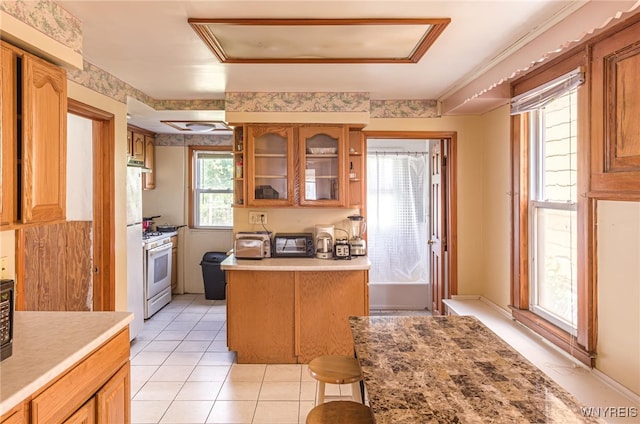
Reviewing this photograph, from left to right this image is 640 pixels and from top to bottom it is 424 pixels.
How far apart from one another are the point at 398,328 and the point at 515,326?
1.49 metres

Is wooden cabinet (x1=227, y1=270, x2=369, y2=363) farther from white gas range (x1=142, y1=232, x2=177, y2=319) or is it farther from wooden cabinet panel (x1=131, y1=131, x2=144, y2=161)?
wooden cabinet panel (x1=131, y1=131, x2=144, y2=161)

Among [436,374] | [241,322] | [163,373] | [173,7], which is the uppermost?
[173,7]

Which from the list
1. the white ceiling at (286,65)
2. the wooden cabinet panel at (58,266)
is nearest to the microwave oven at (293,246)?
the white ceiling at (286,65)

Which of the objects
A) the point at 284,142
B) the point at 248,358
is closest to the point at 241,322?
the point at 248,358

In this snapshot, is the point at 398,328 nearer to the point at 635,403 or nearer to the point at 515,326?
the point at 635,403

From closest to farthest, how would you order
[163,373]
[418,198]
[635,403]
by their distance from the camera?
[635,403] < [163,373] < [418,198]

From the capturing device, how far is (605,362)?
2.03 metres

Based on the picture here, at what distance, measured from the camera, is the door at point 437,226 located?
405 cm

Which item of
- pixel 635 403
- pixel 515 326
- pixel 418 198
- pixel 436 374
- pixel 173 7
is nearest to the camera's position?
pixel 436 374

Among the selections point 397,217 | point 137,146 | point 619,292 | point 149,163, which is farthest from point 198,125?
point 619,292

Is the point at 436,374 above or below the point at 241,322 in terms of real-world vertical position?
Result: above

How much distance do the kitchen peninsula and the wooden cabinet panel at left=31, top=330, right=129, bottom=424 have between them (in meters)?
1.46

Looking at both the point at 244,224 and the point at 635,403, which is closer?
the point at 635,403

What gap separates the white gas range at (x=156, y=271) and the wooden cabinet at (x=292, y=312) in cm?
163
